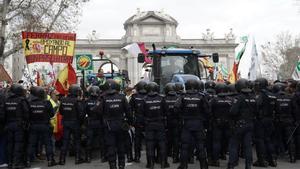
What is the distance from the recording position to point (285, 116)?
12656 mm

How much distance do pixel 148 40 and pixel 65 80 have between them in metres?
67.5

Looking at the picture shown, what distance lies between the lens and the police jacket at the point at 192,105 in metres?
11.2

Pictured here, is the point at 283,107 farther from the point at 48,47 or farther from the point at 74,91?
the point at 48,47

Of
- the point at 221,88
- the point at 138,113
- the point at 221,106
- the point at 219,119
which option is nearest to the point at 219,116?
the point at 219,119

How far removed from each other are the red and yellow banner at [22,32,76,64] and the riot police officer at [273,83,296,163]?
22.0 feet

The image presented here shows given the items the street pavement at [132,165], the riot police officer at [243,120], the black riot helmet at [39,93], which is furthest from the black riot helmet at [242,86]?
the black riot helmet at [39,93]

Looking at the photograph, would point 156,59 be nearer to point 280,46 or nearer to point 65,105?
point 65,105

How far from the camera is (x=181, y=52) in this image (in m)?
17.0

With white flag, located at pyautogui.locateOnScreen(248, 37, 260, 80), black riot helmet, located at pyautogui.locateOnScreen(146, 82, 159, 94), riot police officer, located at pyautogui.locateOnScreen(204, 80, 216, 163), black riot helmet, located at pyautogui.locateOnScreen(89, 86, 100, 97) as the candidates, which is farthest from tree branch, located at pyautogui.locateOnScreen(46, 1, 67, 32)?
black riot helmet, located at pyautogui.locateOnScreen(146, 82, 159, 94)

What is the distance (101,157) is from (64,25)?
16.8 meters

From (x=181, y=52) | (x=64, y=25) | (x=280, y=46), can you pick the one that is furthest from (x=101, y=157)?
(x=280, y=46)

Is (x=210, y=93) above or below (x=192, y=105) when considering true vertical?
above

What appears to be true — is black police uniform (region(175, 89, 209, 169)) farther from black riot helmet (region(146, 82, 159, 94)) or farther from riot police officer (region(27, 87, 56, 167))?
riot police officer (region(27, 87, 56, 167))

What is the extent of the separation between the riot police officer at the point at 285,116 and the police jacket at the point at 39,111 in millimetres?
5949
